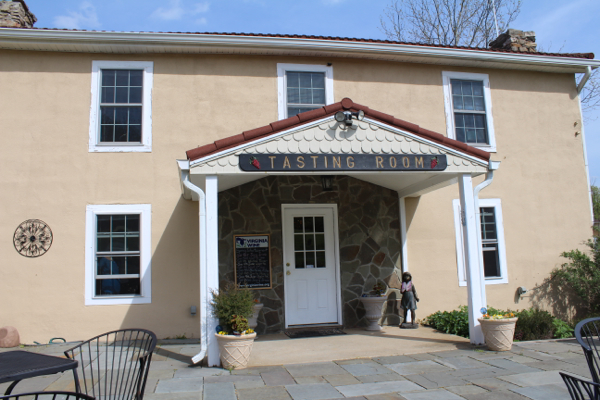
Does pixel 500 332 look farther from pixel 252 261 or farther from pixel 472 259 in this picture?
pixel 252 261

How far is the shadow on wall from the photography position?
7.81 metres

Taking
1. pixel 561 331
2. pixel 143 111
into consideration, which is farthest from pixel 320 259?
pixel 561 331

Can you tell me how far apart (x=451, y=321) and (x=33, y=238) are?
7320mm

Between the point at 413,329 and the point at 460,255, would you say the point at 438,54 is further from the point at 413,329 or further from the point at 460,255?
the point at 413,329

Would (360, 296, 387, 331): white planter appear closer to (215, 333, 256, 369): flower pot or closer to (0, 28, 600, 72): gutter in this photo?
(215, 333, 256, 369): flower pot

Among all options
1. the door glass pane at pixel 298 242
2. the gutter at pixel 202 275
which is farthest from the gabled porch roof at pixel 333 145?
the door glass pane at pixel 298 242

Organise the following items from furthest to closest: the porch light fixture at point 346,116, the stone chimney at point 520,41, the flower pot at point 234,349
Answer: the stone chimney at point 520,41 < the porch light fixture at point 346,116 < the flower pot at point 234,349

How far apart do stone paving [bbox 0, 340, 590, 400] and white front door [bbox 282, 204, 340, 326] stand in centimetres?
229

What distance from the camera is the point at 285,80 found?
28.8 ft

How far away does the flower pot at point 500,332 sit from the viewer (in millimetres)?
6352

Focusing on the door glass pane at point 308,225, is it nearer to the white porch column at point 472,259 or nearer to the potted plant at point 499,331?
the white porch column at point 472,259

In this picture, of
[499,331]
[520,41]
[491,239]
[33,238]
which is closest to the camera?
[499,331]

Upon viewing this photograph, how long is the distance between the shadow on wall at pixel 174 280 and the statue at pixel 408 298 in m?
3.68

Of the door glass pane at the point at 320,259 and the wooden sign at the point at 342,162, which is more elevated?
the wooden sign at the point at 342,162
